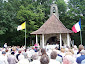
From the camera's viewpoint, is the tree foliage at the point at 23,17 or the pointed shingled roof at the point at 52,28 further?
the tree foliage at the point at 23,17

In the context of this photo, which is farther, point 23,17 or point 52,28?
point 23,17

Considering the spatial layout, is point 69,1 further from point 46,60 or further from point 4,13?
point 46,60

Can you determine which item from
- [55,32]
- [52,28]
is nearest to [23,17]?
[52,28]

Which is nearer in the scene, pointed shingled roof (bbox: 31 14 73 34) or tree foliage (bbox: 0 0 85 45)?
pointed shingled roof (bbox: 31 14 73 34)

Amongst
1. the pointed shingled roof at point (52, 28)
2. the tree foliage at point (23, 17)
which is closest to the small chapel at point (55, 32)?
the pointed shingled roof at point (52, 28)

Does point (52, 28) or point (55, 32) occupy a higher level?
point (52, 28)

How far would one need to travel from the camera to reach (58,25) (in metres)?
20.0

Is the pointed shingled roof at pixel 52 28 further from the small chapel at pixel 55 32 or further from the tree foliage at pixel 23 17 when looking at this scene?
the tree foliage at pixel 23 17

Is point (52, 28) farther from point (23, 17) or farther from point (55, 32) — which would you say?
point (23, 17)

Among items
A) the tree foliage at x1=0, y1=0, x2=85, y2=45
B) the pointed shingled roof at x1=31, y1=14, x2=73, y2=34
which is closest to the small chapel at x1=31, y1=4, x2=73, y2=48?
the pointed shingled roof at x1=31, y1=14, x2=73, y2=34

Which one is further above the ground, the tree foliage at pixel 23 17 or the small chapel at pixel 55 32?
the tree foliage at pixel 23 17

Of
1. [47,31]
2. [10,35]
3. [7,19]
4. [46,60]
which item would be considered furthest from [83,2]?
[46,60]

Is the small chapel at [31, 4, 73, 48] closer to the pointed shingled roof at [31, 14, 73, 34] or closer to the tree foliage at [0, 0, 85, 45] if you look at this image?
the pointed shingled roof at [31, 14, 73, 34]

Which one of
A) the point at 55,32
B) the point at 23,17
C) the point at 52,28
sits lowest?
the point at 55,32
